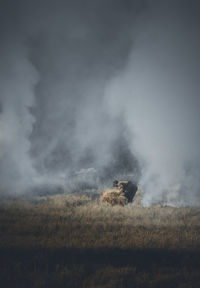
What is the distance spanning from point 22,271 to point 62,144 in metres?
30.3

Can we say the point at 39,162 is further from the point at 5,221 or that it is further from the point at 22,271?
the point at 22,271

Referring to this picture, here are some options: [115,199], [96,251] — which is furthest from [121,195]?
[96,251]

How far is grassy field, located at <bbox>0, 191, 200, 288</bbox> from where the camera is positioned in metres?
5.89

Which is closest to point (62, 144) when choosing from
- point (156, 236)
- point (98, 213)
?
point (98, 213)

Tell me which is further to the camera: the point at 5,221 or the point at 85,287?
the point at 5,221

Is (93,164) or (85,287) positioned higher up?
(93,164)

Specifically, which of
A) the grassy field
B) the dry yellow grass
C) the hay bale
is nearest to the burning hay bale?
the hay bale

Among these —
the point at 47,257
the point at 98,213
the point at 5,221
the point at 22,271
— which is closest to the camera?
the point at 22,271

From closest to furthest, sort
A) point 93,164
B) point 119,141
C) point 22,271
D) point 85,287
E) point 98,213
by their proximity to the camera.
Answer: point 85,287 → point 22,271 → point 98,213 → point 93,164 → point 119,141

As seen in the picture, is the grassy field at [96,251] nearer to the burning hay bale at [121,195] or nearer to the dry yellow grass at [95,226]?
the dry yellow grass at [95,226]

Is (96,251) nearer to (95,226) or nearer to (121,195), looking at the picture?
(95,226)

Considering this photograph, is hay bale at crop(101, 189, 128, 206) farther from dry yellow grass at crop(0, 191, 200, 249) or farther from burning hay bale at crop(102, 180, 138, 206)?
dry yellow grass at crop(0, 191, 200, 249)

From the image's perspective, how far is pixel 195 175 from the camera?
73.7 feet

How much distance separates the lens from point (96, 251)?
7.52 metres
